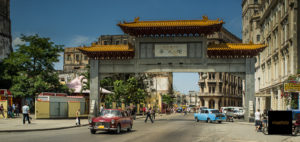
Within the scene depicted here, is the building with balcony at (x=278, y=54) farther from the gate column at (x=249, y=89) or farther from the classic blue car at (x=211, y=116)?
the classic blue car at (x=211, y=116)

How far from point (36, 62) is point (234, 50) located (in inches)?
1069

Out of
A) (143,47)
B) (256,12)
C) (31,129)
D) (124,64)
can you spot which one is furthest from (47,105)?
(256,12)

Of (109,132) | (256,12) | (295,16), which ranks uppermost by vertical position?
(256,12)

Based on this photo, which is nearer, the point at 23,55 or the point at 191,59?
the point at 191,59

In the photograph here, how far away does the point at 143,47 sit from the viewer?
4044 cm

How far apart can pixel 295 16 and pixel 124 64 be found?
20233 mm

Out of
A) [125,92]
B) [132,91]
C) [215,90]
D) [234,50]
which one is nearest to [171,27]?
[234,50]

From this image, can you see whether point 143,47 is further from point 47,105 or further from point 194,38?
point 47,105

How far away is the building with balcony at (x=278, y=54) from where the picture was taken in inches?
1622

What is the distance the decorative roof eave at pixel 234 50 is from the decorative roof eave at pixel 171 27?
7.24 ft

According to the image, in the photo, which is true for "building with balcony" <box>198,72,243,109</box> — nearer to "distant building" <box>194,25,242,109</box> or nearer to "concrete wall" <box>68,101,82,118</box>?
"distant building" <box>194,25,242,109</box>

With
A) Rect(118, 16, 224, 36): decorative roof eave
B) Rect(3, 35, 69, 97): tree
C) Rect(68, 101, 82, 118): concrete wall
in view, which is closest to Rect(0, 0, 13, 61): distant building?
Rect(3, 35, 69, 97): tree

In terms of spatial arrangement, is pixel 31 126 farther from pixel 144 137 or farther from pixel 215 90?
pixel 215 90

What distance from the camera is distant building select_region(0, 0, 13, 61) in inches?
2736
